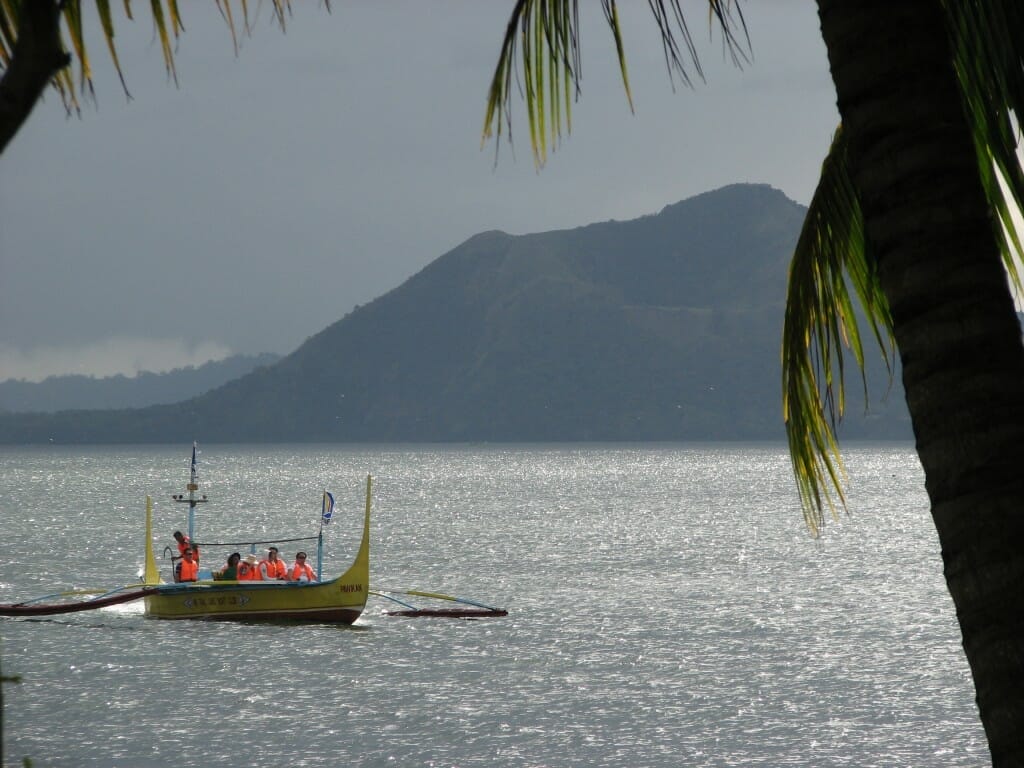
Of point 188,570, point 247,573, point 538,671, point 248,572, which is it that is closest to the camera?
point 538,671

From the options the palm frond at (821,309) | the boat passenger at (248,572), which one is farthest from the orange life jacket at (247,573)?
the palm frond at (821,309)

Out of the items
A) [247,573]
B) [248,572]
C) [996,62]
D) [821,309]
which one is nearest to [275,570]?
[247,573]

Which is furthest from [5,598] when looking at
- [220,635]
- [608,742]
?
[608,742]

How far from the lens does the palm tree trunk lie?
10.00 ft

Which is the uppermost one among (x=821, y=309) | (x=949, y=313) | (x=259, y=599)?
(x=821, y=309)

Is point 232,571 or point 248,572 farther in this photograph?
point 248,572

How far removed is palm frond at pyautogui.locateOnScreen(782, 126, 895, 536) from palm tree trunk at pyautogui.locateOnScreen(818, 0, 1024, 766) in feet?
5.28

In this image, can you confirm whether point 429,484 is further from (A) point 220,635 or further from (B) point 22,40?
(B) point 22,40

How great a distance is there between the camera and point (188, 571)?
37656 millimetres

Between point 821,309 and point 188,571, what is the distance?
113ft

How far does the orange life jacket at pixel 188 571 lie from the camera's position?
1469 inches

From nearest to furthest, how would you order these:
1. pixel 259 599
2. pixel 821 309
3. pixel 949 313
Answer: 1. pixel 949 313
2. pixel 821 309
3. pixel 259 599

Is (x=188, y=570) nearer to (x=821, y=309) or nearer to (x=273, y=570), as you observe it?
(x=273, y=570)

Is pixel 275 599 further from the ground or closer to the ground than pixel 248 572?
closer to the ground
